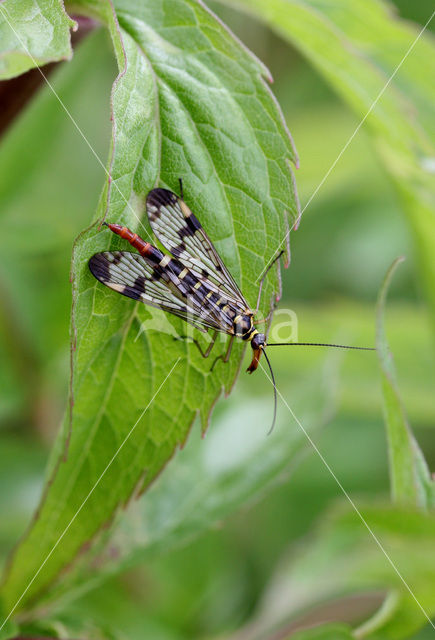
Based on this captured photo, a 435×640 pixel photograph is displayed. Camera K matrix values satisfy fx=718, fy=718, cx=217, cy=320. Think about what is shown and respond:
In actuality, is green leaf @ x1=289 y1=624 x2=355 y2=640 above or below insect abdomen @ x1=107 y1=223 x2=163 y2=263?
below

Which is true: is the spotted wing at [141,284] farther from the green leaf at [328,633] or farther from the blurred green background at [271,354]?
the green leaf at [328,633]

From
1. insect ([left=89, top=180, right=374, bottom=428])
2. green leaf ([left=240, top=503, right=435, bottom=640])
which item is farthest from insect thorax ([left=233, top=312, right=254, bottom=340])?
green leaf ([left=240, top=503, right=435, bottom=640])

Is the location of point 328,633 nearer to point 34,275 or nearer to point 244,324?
point 244,324

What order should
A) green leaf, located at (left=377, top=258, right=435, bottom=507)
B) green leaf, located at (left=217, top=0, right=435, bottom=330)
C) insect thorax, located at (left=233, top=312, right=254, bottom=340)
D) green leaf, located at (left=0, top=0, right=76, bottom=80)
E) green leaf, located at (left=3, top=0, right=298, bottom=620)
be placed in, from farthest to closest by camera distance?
insect thorax, located at (left=233, top=312, right=254, bottom=340)
green leaf, located at (left=217, top=0, right=435, bottom=330)
green leaf, located at (left=377, top=258, right=435, bottom=507)
green leaf, located at (left=3, top=0, right=298, bottom=620)
green leaf, located at (left=0, top=0, right=76, bottom=80)

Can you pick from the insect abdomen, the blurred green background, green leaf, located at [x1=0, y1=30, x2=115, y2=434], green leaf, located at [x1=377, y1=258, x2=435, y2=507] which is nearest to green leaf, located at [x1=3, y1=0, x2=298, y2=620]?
the insect abdomen

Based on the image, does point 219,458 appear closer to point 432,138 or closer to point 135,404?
point 135,404

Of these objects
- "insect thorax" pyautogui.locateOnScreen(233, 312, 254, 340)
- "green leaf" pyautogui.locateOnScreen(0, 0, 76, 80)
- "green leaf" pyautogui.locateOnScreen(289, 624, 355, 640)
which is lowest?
"green leaf" pyautogui.locateOnScreen(289, 624, 355, 640)

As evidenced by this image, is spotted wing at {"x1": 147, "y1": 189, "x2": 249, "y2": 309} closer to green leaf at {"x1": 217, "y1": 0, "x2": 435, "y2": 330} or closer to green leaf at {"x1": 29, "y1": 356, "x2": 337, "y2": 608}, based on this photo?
green leaf at {"x1": 29, "y1": 356, "x2": 337, "y2": 608}

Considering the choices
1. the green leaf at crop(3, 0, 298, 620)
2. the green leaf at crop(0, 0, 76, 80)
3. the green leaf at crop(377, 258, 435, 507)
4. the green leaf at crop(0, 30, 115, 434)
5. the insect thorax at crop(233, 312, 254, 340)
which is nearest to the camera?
the green leaf at crop(0, 0, 76, 80)

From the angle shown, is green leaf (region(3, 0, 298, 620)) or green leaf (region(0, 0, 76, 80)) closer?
green leaf (region(0, 0, 76, 80))
